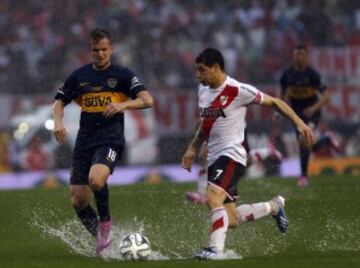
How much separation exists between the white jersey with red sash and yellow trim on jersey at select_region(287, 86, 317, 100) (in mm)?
8244

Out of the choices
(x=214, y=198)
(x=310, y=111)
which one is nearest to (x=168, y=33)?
(x=310, y=111)

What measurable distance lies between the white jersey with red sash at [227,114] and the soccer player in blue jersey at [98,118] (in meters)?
0.66

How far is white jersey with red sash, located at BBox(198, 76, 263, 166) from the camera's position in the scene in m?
10.7

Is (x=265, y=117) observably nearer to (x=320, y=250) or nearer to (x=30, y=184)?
(x=30, y=184)

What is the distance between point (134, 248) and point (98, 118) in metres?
1.49

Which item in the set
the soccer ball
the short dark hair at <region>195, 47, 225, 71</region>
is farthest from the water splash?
the short dark hair at <region>195, 47, 225, 71</region>

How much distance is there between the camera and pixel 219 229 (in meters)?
10.1

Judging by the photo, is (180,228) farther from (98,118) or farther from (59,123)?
(59,123)

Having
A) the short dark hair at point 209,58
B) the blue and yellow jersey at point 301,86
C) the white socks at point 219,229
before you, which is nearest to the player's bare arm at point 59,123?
the short dark hair at point 209,58

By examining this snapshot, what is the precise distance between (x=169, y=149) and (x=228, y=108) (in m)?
14.7

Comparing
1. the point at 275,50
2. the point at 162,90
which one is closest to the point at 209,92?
the point at 162,90

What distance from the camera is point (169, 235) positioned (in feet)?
42.1

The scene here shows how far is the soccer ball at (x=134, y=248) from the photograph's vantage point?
1038cm

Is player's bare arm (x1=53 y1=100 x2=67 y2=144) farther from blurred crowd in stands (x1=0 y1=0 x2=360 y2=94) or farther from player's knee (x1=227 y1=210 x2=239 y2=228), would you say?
blurred crowd in stands (x1=0 y1=0 x2=360 y2=94)
